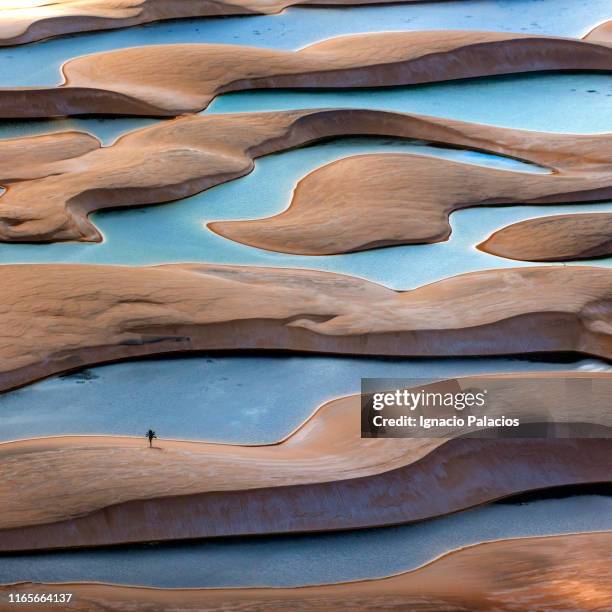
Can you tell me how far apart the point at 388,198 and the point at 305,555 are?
2.66 m

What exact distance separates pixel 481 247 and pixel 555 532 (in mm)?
2117

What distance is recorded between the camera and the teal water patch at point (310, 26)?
25.8 ft

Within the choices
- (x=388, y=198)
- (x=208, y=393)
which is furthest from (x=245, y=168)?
(x=208, y=393)

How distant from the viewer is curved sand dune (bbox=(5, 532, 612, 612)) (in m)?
3.22

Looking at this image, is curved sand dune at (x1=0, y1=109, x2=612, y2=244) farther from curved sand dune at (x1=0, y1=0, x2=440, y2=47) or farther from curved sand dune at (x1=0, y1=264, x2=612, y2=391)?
curved sand dune at (x1=0, y1=0, x2=440, y2=47)

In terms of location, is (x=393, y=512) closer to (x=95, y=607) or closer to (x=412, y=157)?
(x=95, y=607)

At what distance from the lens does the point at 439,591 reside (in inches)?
131

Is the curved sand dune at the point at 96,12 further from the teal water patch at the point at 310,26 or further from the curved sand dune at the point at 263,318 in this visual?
the curved sand dune at the point at 263,318

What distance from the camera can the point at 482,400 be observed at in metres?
4.11

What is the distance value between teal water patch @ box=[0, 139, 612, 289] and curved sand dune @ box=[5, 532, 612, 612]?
1.88m

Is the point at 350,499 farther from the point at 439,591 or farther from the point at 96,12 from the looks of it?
→ the point at 96,12

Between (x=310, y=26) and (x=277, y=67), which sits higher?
(x=310, y=26)

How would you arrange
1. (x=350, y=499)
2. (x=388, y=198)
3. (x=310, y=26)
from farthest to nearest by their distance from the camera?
(x=310, y=26)
(x=388, y=198)
(x=350, y=499)

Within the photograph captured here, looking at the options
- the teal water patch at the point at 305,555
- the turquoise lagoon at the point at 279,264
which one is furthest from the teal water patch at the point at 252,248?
the teal water patch at the point at 305,555
